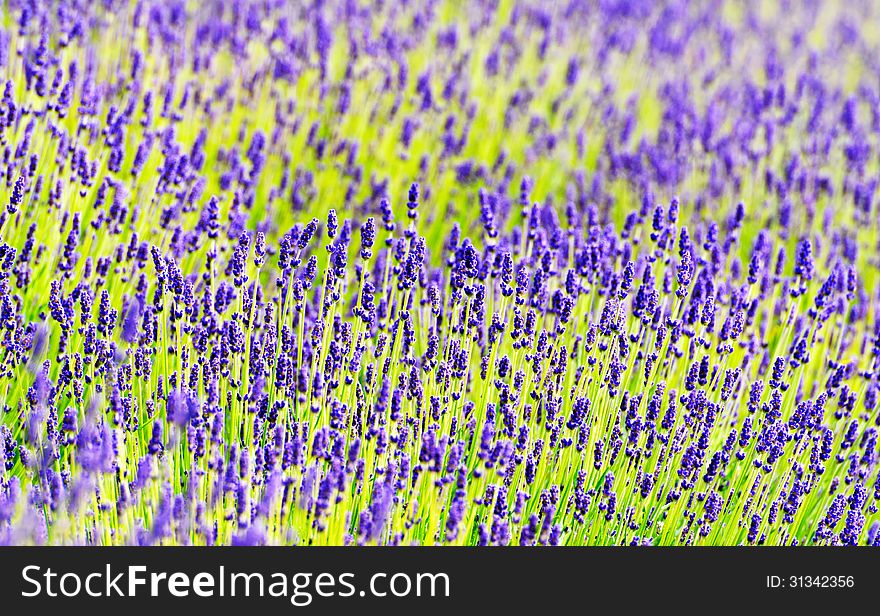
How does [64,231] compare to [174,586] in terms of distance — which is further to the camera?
[64,231]

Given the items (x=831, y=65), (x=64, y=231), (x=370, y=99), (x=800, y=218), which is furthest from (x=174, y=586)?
(x=831, y=65)

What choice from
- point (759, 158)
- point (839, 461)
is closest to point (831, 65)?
point (759, 158)

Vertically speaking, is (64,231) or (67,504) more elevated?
(64,231)

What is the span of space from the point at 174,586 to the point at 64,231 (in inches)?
56.9

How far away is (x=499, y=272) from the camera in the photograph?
10.5 ft

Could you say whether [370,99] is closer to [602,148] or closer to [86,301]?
[602,148]

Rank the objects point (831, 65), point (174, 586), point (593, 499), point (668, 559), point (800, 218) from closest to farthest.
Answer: point (174, 586) < point (668, 559) < point (593, 499) < point (800, 218) < point (831, 65)

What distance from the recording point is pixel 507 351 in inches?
129

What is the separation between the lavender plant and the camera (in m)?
2.68

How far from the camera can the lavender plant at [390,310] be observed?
2680 mm

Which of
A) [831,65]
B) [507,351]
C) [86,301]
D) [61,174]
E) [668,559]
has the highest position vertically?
[831,65]

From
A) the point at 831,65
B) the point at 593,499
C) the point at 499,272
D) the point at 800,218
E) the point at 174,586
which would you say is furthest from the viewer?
the point at 831,65

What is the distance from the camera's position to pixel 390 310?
314cm

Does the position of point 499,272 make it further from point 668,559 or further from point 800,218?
point 800,218
